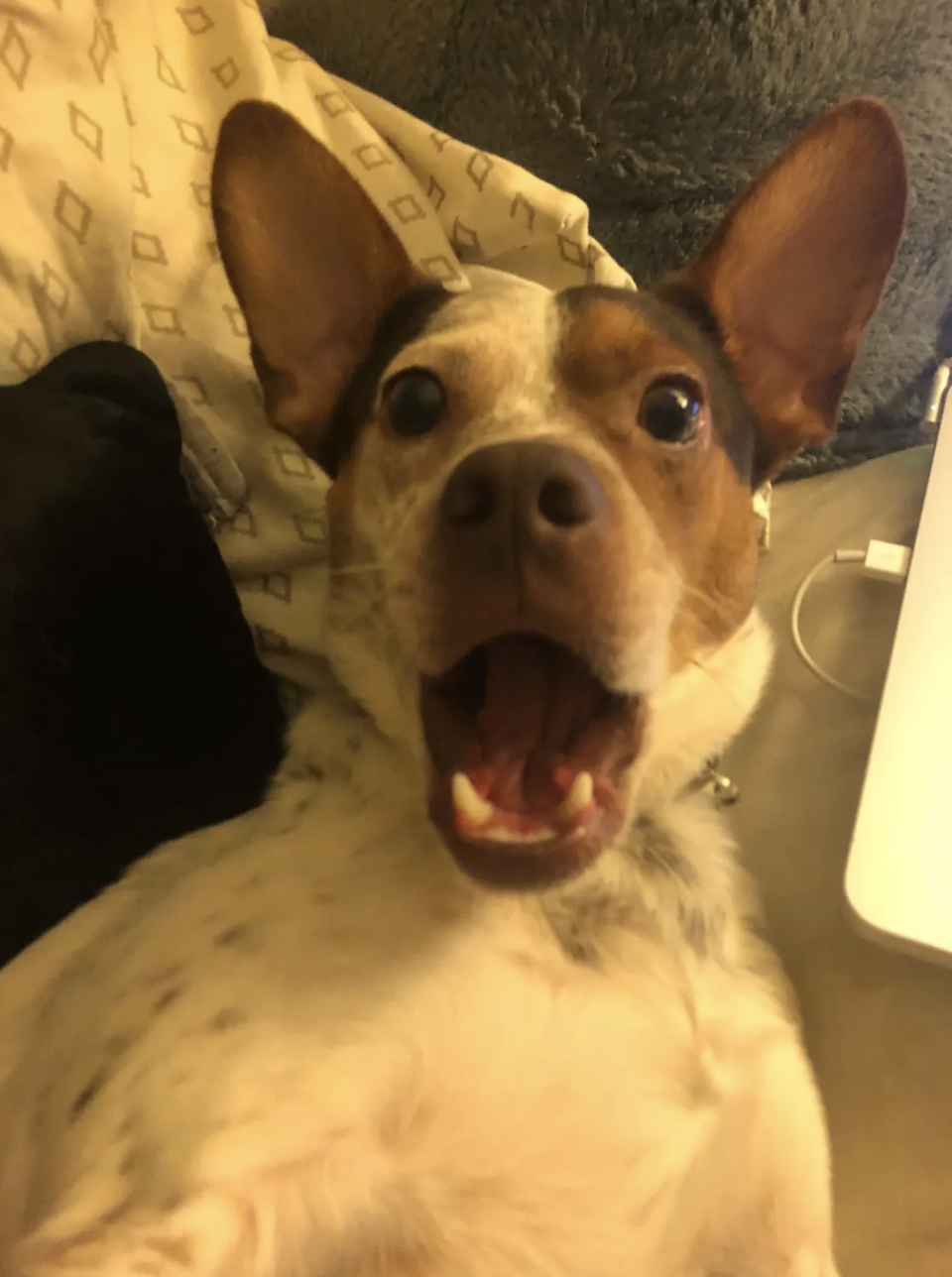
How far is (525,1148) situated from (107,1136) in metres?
0.57

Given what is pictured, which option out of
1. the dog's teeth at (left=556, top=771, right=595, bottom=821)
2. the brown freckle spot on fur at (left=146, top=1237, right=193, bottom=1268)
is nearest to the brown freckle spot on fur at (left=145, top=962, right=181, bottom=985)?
the brown freckle spot on fur at (left=146, top=1237, right=193, bottom=1268)

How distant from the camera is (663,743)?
77.5 inches

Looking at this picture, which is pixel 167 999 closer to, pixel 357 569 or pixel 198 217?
pixel 357 569

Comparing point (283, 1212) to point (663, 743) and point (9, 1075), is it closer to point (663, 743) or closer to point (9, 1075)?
point (9, 1075)

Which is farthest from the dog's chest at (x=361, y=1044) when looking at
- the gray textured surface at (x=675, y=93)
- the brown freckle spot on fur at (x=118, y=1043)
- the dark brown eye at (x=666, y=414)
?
the gray textured surface at (x=675, y=93)

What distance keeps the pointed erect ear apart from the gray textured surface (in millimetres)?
689

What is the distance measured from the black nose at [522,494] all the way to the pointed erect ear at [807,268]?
73cm

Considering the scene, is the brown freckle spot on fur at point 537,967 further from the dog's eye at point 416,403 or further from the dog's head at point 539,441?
the dog's eye at point 416,403

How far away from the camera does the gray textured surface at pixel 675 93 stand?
8.30 feet

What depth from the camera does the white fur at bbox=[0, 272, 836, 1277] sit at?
1.59 m

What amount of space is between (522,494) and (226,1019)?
0.85m

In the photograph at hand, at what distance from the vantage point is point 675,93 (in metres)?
2.55

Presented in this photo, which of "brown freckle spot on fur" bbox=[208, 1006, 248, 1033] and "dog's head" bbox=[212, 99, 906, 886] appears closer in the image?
"dog's head" bbox=[212, 99, 906, 886]

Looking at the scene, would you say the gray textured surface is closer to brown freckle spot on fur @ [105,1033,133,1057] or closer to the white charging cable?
the white charging cable
